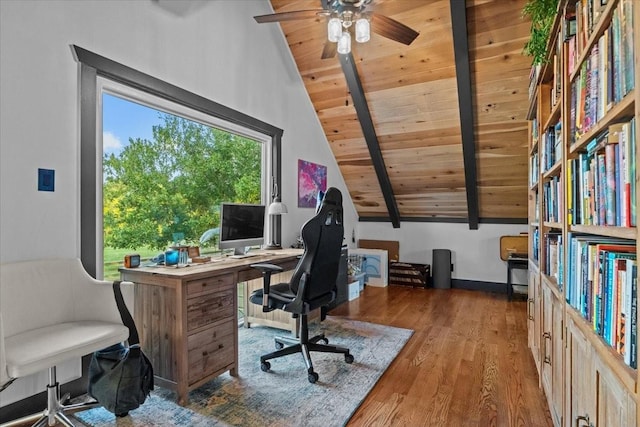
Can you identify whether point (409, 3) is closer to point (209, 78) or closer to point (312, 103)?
point (312, 103)

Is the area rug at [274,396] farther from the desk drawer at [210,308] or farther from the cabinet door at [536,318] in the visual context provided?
the cabinet door at [536,318]

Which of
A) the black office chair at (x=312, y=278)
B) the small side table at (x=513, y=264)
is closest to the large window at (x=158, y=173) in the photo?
the black office chair at (x=312, y=278)

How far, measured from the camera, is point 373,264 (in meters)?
5.29

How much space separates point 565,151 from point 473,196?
11.0 ft

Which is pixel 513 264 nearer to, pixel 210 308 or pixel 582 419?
pixel 582 419

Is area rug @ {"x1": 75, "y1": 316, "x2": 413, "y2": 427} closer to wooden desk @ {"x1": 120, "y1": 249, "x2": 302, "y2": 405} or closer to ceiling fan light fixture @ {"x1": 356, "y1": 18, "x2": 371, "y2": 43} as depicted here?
wooden desk @ {"x1": 120, "y1": 249, "x2": 302, "y2": 405}

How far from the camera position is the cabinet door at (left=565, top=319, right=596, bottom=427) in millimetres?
1112

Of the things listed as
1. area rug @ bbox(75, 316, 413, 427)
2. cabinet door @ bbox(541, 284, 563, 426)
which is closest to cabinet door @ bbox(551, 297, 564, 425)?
cabinet door @ bbox(541, 284, 563, 426)

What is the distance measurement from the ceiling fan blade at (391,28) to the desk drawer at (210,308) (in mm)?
2127

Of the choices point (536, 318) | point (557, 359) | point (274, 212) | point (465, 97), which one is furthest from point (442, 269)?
point (557, 359)

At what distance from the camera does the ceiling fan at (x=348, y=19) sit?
2.29 meters

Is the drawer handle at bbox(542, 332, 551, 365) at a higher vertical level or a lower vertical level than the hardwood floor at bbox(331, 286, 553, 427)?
higher

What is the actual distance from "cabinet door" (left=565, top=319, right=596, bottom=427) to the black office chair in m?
1.39

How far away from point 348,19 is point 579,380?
7.65 feet
